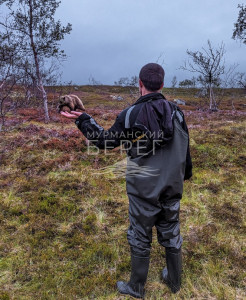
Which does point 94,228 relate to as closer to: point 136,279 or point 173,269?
point 136,279

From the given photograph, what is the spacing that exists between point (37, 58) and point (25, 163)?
9.88m

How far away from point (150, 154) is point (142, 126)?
359mm

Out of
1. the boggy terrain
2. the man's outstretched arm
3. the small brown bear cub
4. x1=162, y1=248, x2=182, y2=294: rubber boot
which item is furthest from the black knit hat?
the boggy terrain

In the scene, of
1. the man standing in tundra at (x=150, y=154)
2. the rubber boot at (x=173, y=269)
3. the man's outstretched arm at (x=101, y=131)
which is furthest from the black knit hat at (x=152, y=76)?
the rubber boot at (x=173, y=269)

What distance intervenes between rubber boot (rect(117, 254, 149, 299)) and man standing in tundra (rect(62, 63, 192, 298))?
0.04 ft

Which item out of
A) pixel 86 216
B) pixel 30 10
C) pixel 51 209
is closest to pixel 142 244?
pixel 86 216

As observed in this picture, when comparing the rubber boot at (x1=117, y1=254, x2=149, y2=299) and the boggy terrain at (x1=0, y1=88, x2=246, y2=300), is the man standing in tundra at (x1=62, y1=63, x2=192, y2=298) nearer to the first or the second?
the rubber boot at (x1=117, y1=254, x2=149, y2=299)

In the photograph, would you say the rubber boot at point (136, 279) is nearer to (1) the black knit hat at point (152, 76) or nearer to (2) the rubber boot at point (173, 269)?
(2) the rubber boot at point (173, 269)

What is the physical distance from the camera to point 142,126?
2.19m

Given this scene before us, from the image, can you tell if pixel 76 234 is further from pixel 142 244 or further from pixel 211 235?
pixel 211 235

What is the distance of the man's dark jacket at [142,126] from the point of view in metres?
2.21

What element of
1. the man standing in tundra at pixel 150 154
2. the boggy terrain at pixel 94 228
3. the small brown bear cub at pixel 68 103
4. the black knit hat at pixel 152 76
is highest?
the black knit hat at pixel 152 76

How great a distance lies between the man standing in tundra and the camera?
226 centimetres

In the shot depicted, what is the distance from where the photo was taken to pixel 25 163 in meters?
7.27
